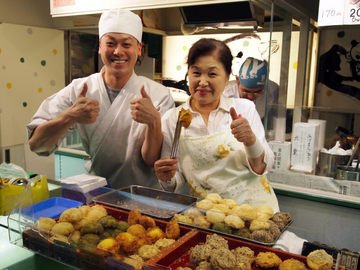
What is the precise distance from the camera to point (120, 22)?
5.49 feet

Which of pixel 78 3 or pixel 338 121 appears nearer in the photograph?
pixel 338 121

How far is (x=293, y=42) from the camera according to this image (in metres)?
1.71

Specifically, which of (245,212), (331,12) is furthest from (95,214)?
(331,12)

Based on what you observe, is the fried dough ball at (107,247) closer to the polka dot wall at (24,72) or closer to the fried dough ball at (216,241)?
the fried dough ball at (216,241)

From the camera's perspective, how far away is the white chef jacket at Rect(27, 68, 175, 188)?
1788 millimetres

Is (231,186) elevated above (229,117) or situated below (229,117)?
below

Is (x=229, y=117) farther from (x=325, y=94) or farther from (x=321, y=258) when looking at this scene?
(x=321, y=258)

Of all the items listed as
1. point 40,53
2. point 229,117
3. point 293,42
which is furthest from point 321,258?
point 40,53

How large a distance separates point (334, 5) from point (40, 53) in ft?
9.25

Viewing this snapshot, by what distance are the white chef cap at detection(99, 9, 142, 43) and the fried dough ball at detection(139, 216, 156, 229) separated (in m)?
1.09

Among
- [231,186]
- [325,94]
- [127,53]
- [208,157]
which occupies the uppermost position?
[127,53]

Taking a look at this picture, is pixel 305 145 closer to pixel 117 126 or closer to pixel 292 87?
pixel 292 87

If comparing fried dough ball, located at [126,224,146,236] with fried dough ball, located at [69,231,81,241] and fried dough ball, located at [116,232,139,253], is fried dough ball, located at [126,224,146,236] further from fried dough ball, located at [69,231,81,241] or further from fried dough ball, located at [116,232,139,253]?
fried dough ball, located at [69,231,81,241]

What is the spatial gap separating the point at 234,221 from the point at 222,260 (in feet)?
0.66
